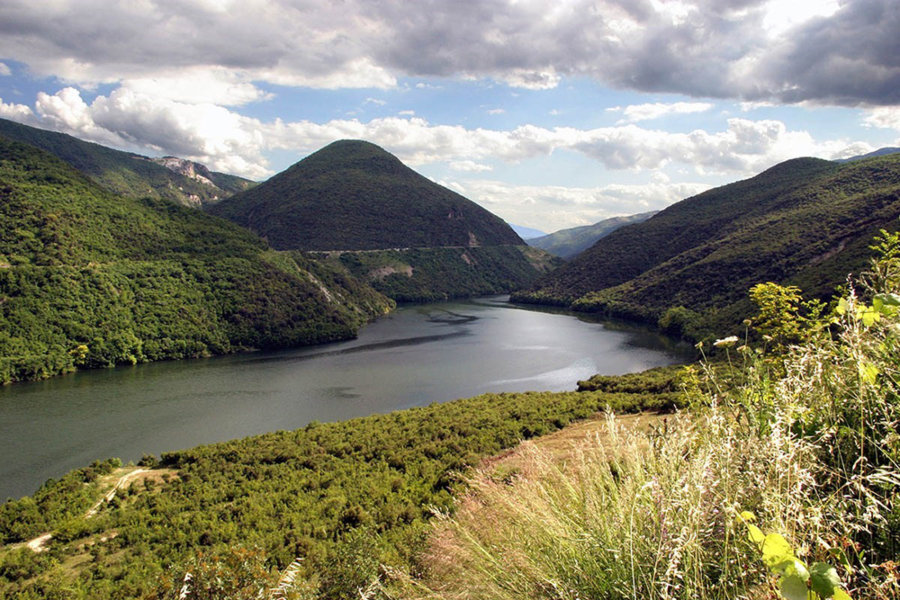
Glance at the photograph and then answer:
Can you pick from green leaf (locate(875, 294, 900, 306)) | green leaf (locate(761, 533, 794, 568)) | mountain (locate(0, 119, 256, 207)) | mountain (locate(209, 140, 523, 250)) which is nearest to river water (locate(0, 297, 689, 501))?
green leaf (locate(761, 533, 794, 568))

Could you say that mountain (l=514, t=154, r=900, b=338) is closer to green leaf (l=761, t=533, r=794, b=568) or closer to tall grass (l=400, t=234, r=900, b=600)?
tall grass (l=400, t=234, r=900, b=600)

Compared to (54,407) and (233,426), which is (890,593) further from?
(54,407)

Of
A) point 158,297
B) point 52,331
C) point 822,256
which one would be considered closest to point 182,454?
point 52,331

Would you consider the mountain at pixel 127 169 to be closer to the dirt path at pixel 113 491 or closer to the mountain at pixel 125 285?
the mountain at pixel 125 285

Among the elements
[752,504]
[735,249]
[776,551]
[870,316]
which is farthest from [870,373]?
[735,249]

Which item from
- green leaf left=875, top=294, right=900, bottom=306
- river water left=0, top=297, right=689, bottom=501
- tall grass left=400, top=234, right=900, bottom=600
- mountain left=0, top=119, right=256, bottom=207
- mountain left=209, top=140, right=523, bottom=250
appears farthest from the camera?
mountain left=0, top=119, right=256, bottom=207

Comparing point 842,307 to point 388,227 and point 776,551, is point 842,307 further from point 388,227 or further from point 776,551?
point 388,227

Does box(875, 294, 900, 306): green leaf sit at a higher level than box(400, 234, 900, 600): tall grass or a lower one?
higher
